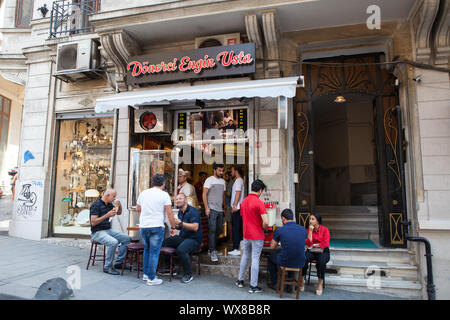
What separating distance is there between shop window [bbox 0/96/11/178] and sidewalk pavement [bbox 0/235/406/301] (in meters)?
10.8

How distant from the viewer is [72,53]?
8.09 metres

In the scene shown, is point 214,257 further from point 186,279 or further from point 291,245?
point 291,245

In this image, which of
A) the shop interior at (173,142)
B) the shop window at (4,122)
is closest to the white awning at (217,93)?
the shop interior at (173,142)

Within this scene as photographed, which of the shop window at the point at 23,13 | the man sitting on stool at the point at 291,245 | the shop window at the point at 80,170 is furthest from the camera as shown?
the shop window at the point at 23,13

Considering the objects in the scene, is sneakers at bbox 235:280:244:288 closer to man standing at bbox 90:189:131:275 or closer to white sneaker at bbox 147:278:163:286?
white sneaker at bbox 147:278:163:286

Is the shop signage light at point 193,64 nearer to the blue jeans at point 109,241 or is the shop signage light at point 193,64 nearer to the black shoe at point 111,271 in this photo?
the blue jeans at point 109,241

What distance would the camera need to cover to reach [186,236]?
221 inches

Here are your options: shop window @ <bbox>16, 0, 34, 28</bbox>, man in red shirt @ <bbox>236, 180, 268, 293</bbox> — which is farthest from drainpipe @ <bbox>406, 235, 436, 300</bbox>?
shop window @ <bbox>16, 0, 34, 28</bbox>

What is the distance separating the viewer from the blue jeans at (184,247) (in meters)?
5.36

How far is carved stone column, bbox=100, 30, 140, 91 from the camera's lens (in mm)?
7145

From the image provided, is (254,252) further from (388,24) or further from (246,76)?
(388,24)

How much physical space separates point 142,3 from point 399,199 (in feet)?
22.0

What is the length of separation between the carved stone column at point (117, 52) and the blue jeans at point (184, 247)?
13.6 feet
